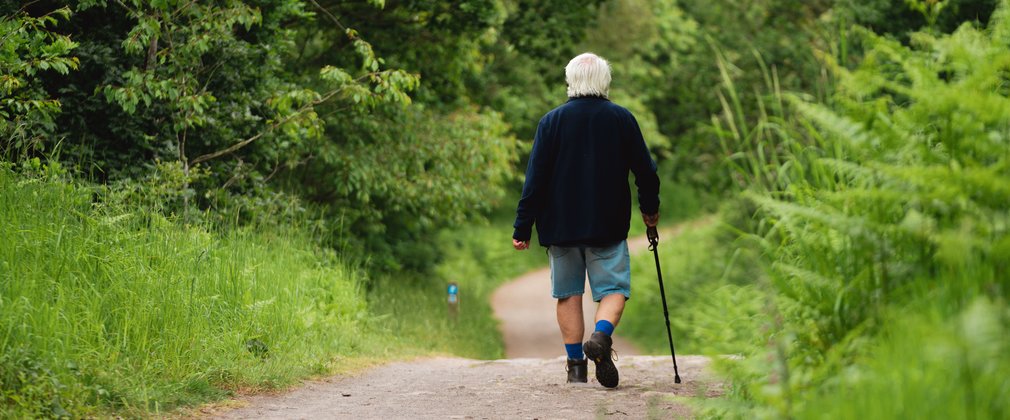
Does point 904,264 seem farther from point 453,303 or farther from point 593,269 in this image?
point 453,303

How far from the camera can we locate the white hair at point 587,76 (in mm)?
6449

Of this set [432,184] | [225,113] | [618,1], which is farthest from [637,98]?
[225,113]

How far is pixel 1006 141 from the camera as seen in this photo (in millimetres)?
3537

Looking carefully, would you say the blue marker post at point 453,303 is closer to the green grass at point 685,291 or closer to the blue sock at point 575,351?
the green grass at point 685,291

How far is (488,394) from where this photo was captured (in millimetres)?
6125

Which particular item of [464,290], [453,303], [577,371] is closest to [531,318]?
[464,290]

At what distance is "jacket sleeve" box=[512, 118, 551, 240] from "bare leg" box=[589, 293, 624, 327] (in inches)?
24.8

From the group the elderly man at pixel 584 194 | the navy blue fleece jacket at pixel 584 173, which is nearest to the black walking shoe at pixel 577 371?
the elderly man at pixel 584 194

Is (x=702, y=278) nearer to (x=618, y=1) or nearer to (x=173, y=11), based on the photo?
(x=618, y=1)

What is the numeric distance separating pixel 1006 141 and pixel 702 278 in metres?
15.9

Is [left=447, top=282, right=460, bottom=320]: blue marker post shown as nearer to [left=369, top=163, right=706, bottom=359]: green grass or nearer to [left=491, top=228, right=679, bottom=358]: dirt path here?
[left=369, top=163, right=706, bottom=359]: green grass

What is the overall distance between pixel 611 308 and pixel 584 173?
0.84 meters

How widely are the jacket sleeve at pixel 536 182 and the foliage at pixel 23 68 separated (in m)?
2.95

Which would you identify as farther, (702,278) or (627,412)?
(702,278)
